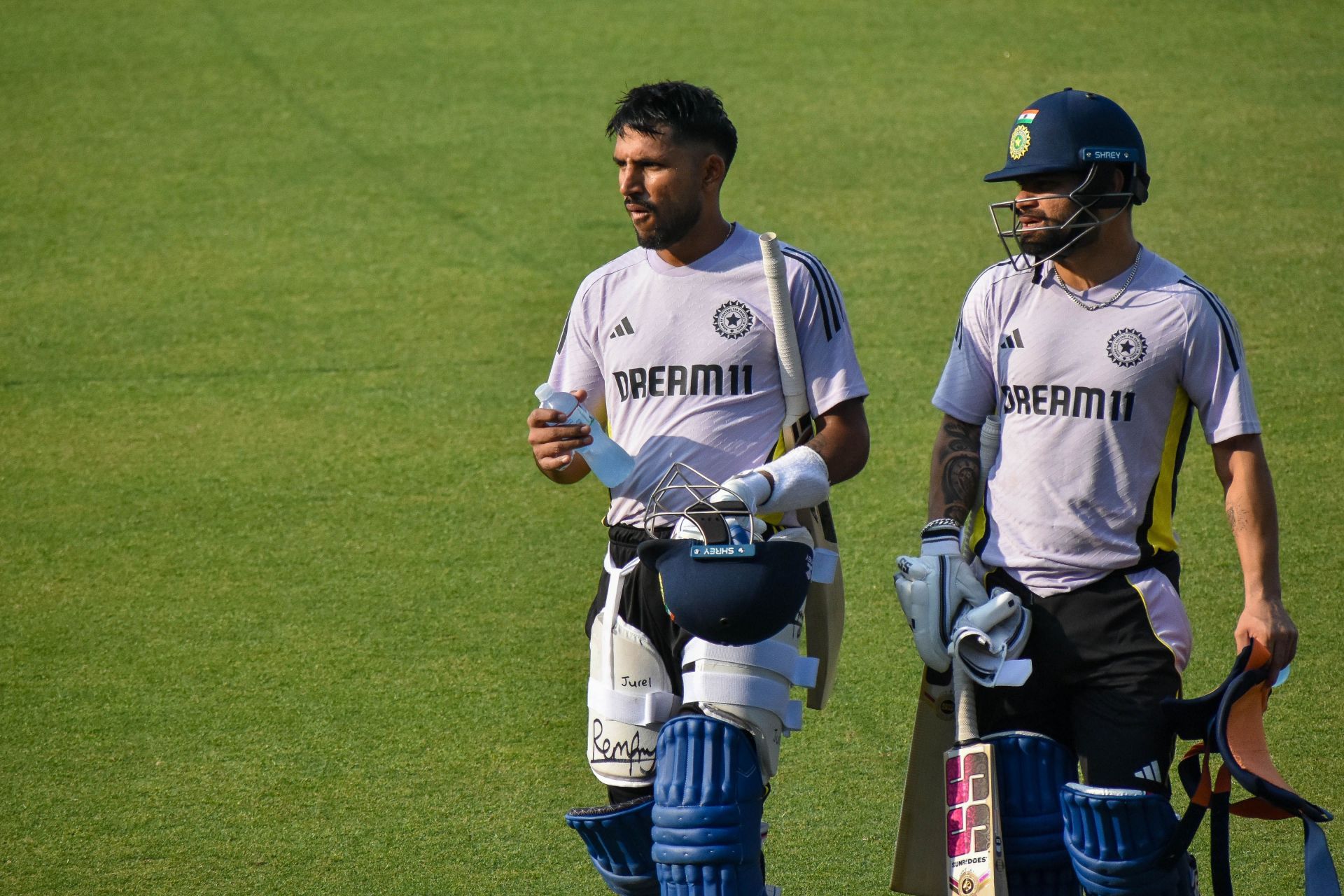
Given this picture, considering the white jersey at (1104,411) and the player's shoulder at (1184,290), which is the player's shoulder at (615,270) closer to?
the white jersey at (1104,411)

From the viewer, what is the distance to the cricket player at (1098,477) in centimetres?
303

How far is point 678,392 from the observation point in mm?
3367

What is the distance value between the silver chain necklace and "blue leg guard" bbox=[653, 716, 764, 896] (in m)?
1.12

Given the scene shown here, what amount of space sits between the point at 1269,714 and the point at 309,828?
2889 millimetres

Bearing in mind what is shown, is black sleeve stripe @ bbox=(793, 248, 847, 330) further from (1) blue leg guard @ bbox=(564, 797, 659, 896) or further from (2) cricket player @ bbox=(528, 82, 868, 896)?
(1) blue leg guard @ bbox=(564, 797, 659, 896)

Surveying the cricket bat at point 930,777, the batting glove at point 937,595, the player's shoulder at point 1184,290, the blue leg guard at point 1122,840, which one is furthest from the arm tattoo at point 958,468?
the blue leg guard at point 1122,840

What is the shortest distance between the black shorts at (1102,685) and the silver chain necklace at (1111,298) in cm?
55

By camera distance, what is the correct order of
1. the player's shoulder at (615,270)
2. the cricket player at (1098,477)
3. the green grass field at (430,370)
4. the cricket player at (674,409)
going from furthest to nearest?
1. the green grass field at (430,370)
2. the player's shoulder at (615,270)
3. the cricket player at (674,409)
4. the cricket player at (1098,477)

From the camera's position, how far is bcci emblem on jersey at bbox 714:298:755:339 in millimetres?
3344

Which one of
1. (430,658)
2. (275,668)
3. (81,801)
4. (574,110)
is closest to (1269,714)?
(430,658)

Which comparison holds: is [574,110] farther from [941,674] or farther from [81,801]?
[941,674]

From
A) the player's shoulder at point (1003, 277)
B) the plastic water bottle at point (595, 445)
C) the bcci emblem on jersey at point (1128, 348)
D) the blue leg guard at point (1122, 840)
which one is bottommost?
the blue leg guard at point (1122, 840)

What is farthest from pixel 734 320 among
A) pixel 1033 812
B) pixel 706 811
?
pixel 1033 812

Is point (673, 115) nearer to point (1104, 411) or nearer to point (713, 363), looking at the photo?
point (713, 363)
